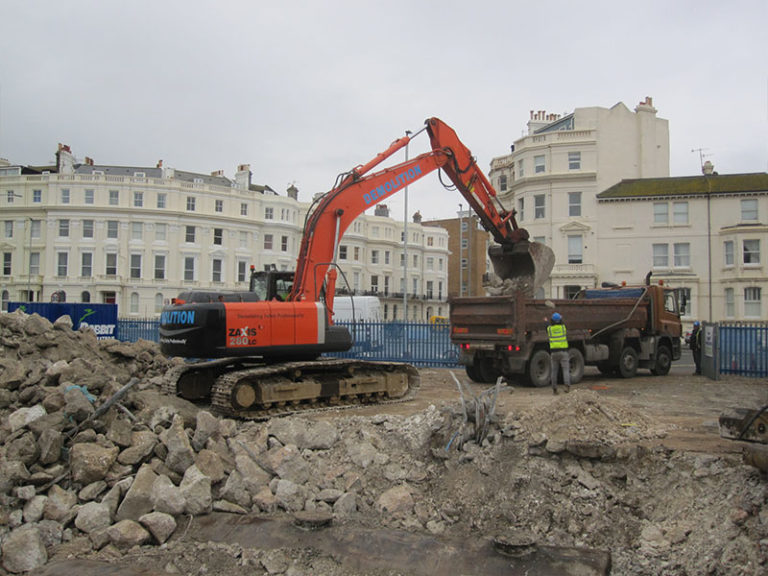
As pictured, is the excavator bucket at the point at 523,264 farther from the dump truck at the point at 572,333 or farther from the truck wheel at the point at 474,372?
the truck wheel at the point at 474,372

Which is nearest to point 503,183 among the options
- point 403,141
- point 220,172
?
point 220,172

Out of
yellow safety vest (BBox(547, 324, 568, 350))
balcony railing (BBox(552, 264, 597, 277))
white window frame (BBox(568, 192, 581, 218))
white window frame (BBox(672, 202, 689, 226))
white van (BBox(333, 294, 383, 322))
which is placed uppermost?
white window frame (BBox(568, 192, 581, 218))

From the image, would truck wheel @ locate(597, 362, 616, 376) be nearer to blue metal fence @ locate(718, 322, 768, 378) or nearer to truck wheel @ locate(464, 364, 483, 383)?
blue metal fence @ locate(718, 322, 768, 378)

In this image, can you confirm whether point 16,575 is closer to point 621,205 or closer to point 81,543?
point 81,543

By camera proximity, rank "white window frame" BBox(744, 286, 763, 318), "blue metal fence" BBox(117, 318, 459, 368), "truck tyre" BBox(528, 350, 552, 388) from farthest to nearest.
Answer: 1. "white window frame" BBox(744, 286, 763, 318)
2. "blue metal fence" BBox(117, 318, 459, 368)
3. "truck tyre" BBox(528, 350, 552, 388)

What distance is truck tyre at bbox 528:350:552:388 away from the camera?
1407 cm

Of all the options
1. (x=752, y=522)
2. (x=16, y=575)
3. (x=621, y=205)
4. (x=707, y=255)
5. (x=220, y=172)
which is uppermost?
(x=220, y=172)

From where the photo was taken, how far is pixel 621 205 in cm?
3603

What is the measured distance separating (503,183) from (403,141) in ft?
114

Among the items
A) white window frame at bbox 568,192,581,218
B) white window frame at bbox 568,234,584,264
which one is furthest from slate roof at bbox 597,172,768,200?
white window frame at bbox 568,234,584,264

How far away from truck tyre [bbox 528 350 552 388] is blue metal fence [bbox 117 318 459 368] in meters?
4.77

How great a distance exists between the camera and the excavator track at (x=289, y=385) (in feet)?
32.2

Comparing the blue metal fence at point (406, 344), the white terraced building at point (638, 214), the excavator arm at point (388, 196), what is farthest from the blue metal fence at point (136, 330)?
the white terraced building at point (638, 214)

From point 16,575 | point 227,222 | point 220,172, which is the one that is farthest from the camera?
point 220,172
